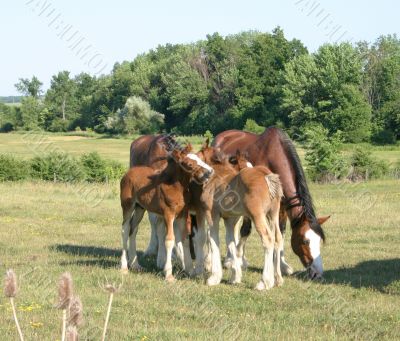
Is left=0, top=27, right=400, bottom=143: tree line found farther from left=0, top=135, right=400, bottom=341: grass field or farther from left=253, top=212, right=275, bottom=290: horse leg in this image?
left=253, top=212, right=275, bottom=290: horse leg

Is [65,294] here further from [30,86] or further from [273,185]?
[30,86]

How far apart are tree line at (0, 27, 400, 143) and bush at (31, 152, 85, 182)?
94.8 feet

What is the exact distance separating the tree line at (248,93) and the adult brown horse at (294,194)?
47.8 meters

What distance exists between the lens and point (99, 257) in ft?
44.7

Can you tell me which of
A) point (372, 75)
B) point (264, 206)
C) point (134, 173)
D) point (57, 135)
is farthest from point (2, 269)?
point (57, 135)

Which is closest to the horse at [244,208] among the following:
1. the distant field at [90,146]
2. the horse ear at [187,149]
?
the horse ear at [187,149]

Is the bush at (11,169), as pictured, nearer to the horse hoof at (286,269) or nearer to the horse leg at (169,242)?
the horse hoof at (286,269)

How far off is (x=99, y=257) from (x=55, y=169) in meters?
22.5

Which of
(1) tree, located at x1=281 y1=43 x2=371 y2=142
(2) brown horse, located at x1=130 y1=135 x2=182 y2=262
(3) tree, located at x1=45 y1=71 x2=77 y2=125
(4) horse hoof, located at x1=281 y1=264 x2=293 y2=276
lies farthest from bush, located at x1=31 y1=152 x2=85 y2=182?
(3) tree, located at x1=45 y1=71 x2=77 y2=125

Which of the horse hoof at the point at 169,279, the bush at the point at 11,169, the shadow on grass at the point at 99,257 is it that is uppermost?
the horse hoof at the point at 169,279

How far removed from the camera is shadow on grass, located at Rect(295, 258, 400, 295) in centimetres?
1060

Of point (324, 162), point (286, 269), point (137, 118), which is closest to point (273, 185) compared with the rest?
point (286, 269)

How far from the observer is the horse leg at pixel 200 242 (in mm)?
11180

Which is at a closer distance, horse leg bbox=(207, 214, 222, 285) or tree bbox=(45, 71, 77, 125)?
horse leg bbox=(207, 214, 222, 285)
